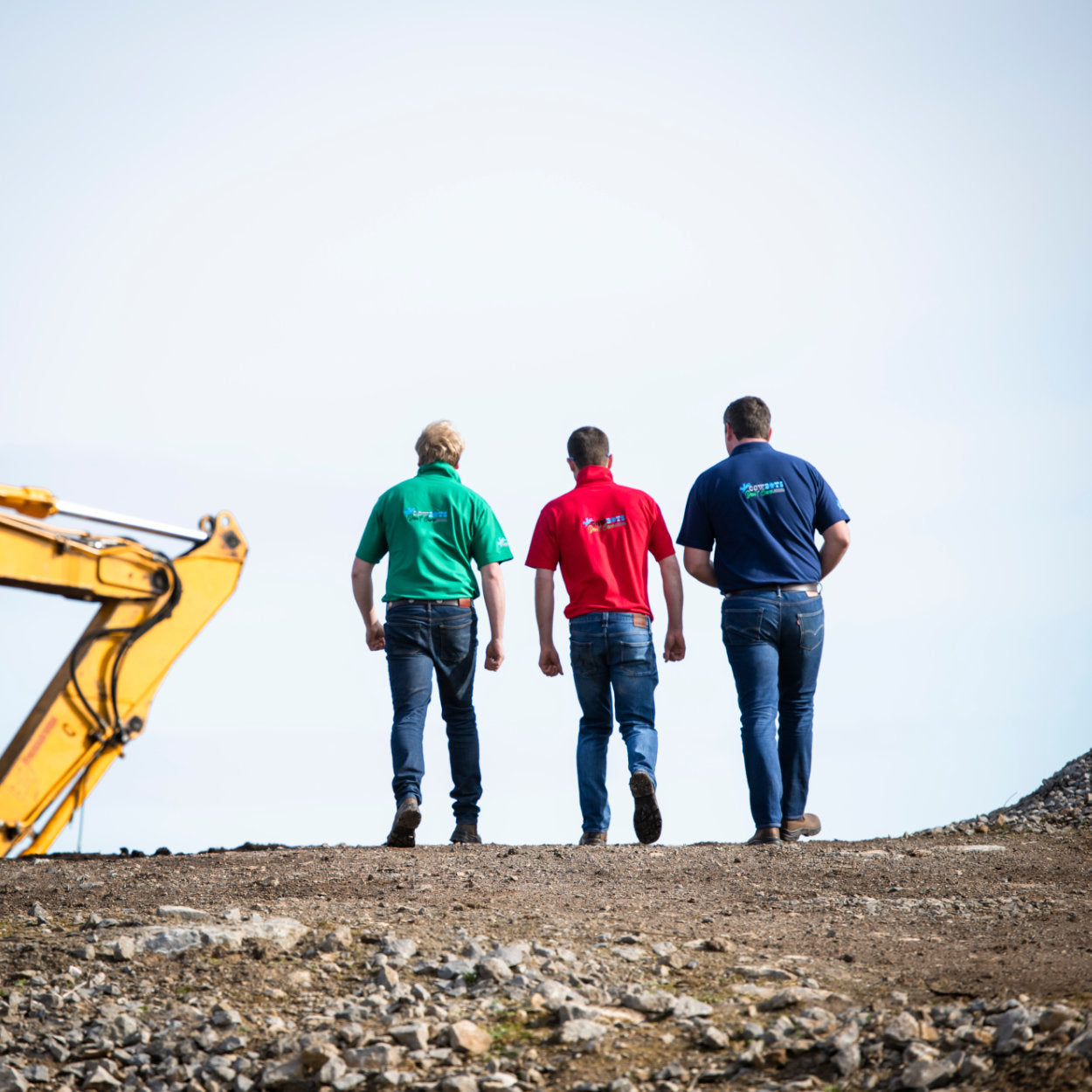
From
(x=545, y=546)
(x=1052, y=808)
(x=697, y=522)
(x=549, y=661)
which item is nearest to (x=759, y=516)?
(x=697, y=522)

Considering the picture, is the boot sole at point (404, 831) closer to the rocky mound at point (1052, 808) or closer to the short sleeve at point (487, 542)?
the short sleeve at point (487, 542)

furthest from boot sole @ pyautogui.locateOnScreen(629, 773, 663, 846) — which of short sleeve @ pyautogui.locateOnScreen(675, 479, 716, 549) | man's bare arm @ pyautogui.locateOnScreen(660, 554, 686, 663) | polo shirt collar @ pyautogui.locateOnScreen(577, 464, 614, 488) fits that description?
polo shirt collar @ pyautogui.locateOnScreen(577, 464, 614, 488)

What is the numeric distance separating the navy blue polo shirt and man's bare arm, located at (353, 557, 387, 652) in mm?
1917

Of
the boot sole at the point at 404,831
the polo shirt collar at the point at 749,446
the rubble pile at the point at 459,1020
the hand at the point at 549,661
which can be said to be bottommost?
the rubble pile at the point at 459,1020

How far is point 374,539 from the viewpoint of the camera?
7.43m

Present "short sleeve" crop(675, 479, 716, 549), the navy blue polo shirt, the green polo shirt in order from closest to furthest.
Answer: the navy blue polo shirt
"short sleeve" crop(675, 479, 716, 549)
the green polo shirt

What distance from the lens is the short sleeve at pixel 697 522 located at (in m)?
6.99

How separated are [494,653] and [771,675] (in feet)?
5.43

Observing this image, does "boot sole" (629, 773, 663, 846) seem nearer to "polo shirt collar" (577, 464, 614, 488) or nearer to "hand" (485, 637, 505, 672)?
"hand" (485, 637, 505, 672)

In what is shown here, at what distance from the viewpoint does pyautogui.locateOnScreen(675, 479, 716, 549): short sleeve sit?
22.9 feet

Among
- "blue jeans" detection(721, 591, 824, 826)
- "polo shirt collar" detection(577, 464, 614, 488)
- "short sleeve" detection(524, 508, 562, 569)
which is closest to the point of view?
"blue jeans" detection(721, 591, 824, 826)

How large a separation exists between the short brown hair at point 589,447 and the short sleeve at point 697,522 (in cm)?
72

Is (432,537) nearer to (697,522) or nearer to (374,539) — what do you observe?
(374,539)

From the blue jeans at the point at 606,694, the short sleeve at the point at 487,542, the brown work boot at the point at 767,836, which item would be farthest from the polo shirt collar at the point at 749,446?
A: the brown work boot at the point at 767,836
